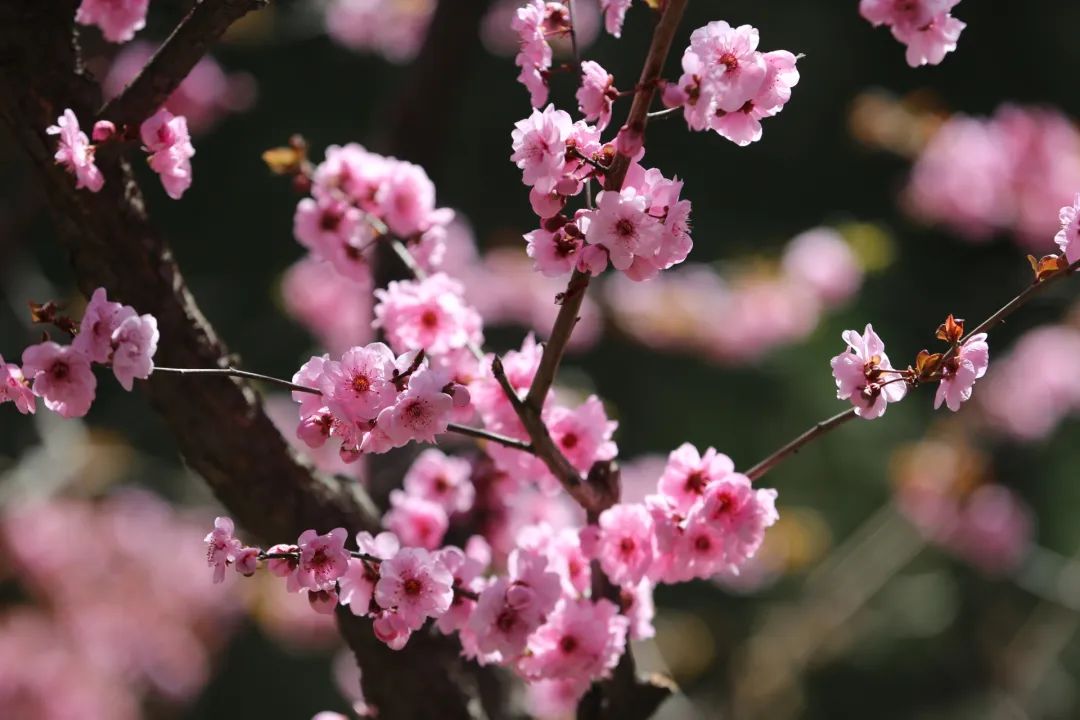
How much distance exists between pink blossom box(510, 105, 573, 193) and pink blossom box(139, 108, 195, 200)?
1.13ft

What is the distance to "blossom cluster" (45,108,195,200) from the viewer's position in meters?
0.90

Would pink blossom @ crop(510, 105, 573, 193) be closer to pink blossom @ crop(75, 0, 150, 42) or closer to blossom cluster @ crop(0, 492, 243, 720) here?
pink blossom @ crop(75, 0, 150, 42)

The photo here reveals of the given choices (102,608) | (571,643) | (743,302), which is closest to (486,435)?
(571,643)

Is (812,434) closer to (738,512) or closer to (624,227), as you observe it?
(738,512)

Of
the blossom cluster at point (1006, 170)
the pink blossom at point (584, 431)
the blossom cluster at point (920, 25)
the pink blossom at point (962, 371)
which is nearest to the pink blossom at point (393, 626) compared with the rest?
the pink blossom at point (584, 431)

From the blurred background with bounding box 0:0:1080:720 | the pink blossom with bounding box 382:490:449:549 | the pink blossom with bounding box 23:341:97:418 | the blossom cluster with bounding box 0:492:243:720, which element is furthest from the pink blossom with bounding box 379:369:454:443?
the blossom cluster with bounding box 0:492:243:720

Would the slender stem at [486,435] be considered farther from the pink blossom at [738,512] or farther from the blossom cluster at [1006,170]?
the blossom cluster at [1006,170]

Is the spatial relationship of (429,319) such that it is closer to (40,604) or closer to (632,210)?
(632,210)

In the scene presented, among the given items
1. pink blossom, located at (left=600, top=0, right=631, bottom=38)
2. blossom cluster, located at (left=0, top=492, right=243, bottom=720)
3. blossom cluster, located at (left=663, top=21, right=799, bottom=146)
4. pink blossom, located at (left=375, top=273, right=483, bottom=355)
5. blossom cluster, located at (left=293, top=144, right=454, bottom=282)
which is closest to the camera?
blossom cluster, located at (left=663, top=21, right=799, bottom=146)

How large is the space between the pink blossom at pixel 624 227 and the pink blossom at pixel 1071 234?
320 mm

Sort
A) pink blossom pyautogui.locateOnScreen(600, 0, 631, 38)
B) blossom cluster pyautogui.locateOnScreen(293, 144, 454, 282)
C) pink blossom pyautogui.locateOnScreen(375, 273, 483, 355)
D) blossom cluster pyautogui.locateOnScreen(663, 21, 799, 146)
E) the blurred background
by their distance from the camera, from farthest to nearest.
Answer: the blurred background
blossom cluster pyautogui.locateOnScreen(293, 144, 454, 282)
pink blossom pyautogui.locateOnScreen(375, 273, 483, 355)
pink blossom pyautogui.locateOnScreen(600, 0, 631, 38)
blossom cluster pyautogui.locateOnScreen(663, 21, 799, 146)

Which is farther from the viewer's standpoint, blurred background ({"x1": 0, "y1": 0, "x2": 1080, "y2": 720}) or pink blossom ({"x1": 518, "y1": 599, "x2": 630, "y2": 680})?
blurred background ({"x1": 0, "y1": 0, "x2": 1080, "y2": 720})

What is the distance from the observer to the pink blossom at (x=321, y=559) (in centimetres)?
84

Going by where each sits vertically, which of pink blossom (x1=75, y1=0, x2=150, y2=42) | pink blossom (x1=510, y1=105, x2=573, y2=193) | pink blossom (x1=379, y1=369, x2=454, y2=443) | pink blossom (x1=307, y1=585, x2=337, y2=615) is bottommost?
pink blossom (x1=307, y1=585, x2=337, y2=615)
